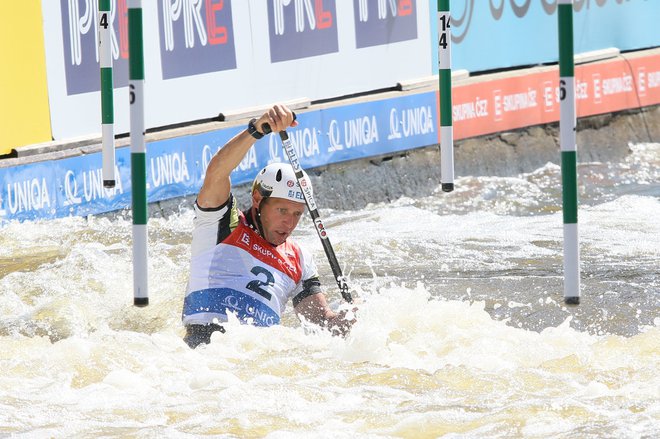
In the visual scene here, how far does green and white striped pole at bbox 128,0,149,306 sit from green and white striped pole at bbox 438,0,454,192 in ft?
9.28

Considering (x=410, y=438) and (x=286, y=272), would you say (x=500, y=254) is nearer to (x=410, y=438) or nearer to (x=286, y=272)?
(x=286, y=272)

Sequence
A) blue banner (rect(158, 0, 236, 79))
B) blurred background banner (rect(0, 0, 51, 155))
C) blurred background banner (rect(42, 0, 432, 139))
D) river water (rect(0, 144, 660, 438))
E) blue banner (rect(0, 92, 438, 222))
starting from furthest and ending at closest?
1. blue banner (rect(158, 0, 236, 79))
2. blurred background banner (rect(42, 0, 432, 139))
3. blue banner (rect(0, 92, 438, 222))
4. blurred background banner (rect(0, 0, 51, 155))
5. river water (rect(0, 144, 660, 438))

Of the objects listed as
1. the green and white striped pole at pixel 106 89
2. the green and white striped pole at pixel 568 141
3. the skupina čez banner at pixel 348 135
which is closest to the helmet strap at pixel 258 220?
the green and white striped pole at pixel 568 141

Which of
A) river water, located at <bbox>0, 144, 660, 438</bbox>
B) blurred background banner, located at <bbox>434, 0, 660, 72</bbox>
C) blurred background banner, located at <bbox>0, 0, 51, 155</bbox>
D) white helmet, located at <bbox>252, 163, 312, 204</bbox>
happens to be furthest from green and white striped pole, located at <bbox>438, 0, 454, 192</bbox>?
blurred background banner, located at <bbox>434, 0, 660, 72</bbox>

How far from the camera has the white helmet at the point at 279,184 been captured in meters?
6.28

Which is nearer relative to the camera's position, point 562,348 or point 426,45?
point 562,348

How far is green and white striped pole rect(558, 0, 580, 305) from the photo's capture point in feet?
17.9

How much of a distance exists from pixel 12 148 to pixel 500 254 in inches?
144

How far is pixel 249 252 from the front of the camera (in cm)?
643

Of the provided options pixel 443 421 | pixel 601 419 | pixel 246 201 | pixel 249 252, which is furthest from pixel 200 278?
pixel 246 201

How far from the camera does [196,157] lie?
35.5ft

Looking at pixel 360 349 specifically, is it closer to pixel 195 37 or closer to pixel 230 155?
pixel 230 155

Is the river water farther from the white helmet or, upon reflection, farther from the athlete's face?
the white helmet

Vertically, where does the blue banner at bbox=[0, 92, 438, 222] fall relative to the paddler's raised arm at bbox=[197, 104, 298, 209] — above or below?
below
